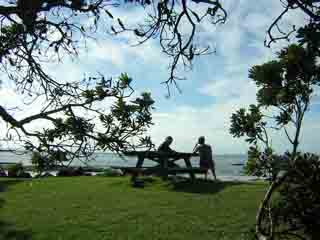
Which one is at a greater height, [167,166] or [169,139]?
[169,139]

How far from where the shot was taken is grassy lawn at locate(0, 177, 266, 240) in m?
6.46

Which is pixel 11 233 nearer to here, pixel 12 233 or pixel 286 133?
pixel 12 233

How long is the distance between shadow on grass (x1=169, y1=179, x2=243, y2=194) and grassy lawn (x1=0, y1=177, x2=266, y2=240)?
0.08ft

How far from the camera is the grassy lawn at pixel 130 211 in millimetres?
6457

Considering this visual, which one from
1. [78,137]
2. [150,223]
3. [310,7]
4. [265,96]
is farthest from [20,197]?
[310,7]

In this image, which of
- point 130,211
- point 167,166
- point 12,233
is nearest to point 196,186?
point 167,166

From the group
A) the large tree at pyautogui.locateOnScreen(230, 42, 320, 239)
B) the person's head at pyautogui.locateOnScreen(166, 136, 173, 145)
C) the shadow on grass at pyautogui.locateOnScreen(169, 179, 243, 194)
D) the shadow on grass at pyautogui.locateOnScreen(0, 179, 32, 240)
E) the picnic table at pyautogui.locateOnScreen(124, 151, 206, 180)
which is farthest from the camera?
the person's head at pyautogui.locateOnScreen(166, 136, 173, 145)

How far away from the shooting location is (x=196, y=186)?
1122 centimetres

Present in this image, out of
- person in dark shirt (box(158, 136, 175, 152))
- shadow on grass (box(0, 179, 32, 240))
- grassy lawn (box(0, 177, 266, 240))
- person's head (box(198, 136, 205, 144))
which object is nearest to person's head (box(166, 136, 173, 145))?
person in dark shirt (box(158, 136, 175, 152))

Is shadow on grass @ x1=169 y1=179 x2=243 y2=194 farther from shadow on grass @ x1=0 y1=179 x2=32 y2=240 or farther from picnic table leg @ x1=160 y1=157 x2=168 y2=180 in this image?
shadow on grass @ x1=0 y1=179 x2=32 y2=240

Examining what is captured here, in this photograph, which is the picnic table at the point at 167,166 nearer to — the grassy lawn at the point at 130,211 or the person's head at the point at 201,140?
the person's head at the point at 201,140

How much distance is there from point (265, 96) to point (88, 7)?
173 centimetres

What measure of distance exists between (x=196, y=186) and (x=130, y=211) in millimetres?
3643

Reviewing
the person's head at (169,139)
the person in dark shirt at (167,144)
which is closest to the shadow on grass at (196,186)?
the person in dark shirt at (167,144)
